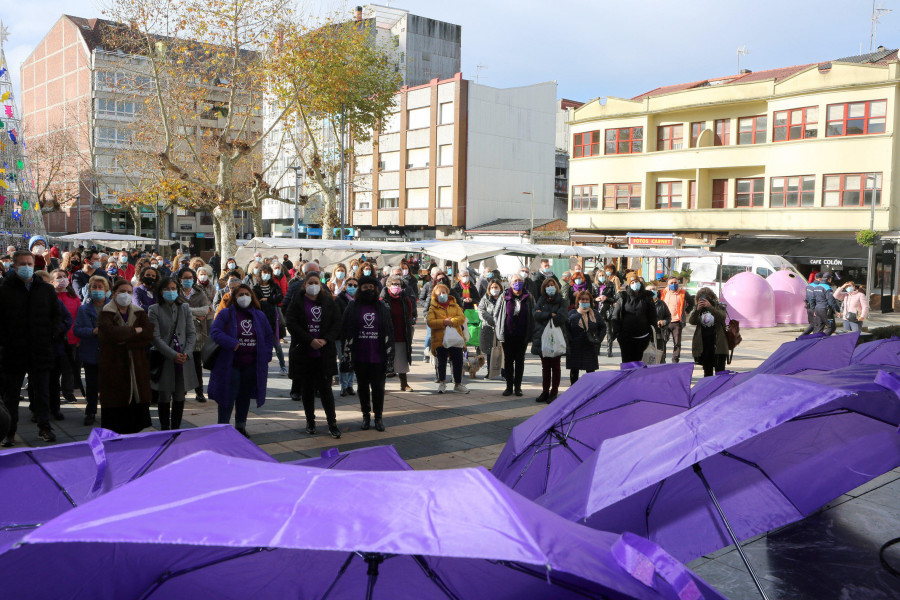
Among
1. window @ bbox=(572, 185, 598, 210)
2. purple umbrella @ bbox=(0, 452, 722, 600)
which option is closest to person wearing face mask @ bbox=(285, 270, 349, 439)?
purple umbrella @ bbox=(0, 452, 722, 600)

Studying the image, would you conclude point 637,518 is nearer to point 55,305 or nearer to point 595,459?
point 595,459

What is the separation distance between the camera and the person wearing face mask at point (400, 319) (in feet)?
35.4

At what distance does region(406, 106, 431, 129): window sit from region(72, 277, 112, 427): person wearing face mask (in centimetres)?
5603

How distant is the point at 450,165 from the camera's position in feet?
203

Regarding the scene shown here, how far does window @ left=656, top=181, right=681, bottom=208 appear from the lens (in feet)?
148

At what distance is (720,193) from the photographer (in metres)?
43.5

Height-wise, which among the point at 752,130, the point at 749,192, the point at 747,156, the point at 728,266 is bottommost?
the point at 728,266

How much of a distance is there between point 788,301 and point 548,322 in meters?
17.7

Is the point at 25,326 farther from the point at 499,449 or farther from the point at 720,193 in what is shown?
the point at 720,193

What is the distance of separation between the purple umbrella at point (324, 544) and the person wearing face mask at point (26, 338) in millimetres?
6165

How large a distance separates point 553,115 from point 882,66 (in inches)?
1315

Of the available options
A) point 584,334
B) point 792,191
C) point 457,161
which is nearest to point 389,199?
point 457,161

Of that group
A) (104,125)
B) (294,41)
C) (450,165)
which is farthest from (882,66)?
(104,125)

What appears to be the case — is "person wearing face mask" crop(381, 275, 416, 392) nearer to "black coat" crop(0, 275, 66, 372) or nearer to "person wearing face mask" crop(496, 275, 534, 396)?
"person wearing face mask" crop(496, 275, 534, 396)
